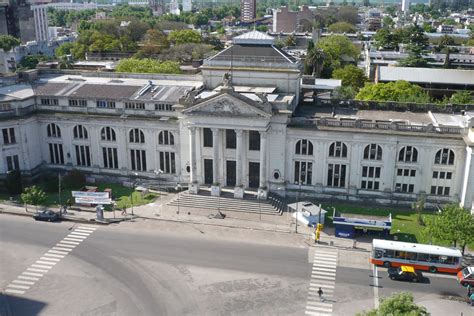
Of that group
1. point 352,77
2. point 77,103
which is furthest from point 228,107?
point 352,77

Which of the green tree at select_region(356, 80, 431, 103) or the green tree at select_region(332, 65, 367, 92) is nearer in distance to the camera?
the green tree at select_region(356, 80, 431, 103)

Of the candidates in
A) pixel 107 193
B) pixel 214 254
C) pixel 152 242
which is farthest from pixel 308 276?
pixel 107 193

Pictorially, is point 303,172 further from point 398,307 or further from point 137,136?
point 398,307

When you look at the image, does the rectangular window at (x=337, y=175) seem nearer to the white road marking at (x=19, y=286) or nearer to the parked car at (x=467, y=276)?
the parked car at (x=467, y=276)

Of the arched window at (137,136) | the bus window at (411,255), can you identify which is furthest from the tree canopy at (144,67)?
the bus window at (411,255)

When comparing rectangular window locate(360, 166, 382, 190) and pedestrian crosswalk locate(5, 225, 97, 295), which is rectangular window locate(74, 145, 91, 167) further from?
rectangular window locate(360, 166, 382, 190)

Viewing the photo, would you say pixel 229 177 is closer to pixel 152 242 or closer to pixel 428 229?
pixel 152 242

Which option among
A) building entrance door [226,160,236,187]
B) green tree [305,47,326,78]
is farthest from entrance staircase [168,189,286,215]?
green tree [305,47,326,78]
